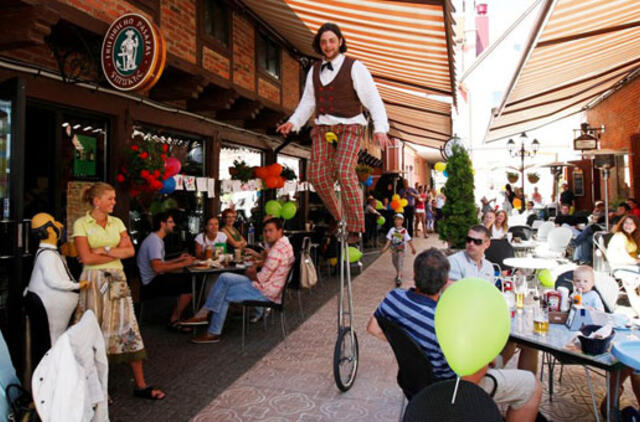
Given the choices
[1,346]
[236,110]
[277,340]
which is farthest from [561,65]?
[1,346]

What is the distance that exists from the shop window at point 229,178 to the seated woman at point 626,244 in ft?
20.8

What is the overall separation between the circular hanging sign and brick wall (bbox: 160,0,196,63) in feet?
5.34

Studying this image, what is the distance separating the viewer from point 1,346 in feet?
8.68

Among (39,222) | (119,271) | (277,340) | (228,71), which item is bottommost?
(277,340)

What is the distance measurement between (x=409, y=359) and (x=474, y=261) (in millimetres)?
2160

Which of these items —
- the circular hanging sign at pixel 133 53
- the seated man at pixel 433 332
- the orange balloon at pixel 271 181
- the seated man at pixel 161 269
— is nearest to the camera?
the seated man at pixel 433 332

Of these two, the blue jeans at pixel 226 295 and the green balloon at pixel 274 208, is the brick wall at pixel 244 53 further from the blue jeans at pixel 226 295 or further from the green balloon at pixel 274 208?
the blue jeans at pixel 226 295

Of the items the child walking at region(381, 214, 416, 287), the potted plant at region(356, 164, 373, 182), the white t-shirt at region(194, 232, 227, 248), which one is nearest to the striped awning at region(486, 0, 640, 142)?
the child walking at region(381, 214, 416, 287)

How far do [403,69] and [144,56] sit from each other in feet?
16.9

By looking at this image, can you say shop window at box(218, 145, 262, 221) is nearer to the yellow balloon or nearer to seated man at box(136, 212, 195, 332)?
seated man at box(136, 212, 195, 332)

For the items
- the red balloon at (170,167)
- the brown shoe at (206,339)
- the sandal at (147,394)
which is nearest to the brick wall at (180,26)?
the red balloon at (170,167)

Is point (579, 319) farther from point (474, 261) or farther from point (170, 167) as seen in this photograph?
point (170, 167)

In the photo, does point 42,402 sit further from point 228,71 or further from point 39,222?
point 228,71

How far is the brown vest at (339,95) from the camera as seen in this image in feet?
11.6
